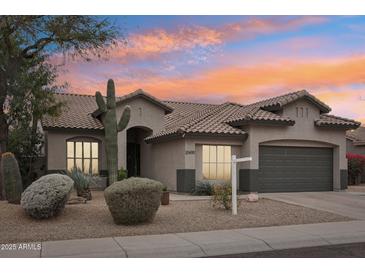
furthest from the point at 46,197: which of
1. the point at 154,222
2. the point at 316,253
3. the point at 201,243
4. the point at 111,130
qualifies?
the point at 316,253

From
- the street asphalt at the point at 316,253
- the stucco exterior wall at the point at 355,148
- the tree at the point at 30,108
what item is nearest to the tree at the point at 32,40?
the tree at the point at 30,108

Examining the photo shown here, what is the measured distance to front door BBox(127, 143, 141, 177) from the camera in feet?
86.6

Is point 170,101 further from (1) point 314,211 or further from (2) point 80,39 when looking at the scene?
(1) point 314,211

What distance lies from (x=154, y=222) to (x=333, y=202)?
8264 mm

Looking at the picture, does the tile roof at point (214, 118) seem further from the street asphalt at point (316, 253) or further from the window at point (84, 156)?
the street asphalt at point (316, 253)

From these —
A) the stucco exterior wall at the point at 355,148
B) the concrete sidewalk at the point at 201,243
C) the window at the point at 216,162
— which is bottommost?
the concrete sidewalk at the point at 201,243

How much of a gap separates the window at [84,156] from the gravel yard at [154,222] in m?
7.95

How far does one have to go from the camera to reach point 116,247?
9531 millimetres

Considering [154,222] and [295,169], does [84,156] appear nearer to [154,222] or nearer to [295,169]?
[295,169]

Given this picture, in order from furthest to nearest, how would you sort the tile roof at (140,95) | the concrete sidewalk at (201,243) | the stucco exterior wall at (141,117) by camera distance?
the stucco exterior wall at (141,117), the tile roof at (140,95), the concrete sidewalk at (201,243)

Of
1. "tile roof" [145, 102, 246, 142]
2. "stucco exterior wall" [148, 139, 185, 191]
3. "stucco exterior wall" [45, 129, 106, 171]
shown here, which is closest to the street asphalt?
"tile roof" [145, 102, 246, 142]

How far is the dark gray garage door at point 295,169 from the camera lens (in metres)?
20.9

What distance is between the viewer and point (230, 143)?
68.0ft

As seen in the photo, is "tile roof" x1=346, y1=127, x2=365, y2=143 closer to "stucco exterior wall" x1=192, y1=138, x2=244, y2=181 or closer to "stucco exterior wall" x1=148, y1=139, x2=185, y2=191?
"stucco exterior wall" x1=148, y1=139, x2=185, y2=191
